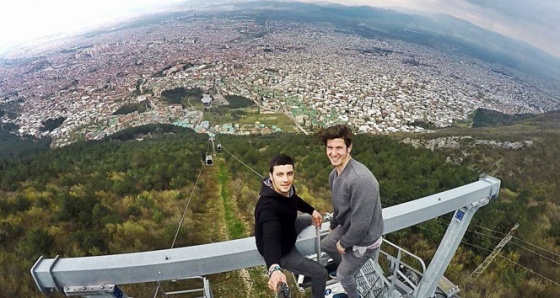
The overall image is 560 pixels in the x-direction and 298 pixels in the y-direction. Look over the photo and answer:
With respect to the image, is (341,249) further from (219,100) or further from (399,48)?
(399,48)

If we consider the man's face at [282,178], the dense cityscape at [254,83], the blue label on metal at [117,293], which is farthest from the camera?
the dense cityscape at [254,83]

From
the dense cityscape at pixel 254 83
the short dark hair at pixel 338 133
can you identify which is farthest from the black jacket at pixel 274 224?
the dense cityscape at pixel 254 83

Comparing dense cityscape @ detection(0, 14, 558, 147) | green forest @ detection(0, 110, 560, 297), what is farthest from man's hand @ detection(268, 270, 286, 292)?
dense cityscape @ detection(0, 14, 558, 147)

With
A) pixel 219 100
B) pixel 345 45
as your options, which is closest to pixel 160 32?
pixel 345 45

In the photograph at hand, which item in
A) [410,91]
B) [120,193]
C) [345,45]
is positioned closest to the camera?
[120,193]

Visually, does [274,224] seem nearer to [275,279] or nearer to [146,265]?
[275,279]

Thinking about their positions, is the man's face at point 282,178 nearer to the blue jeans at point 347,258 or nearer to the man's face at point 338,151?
the man's face at point 338,151
